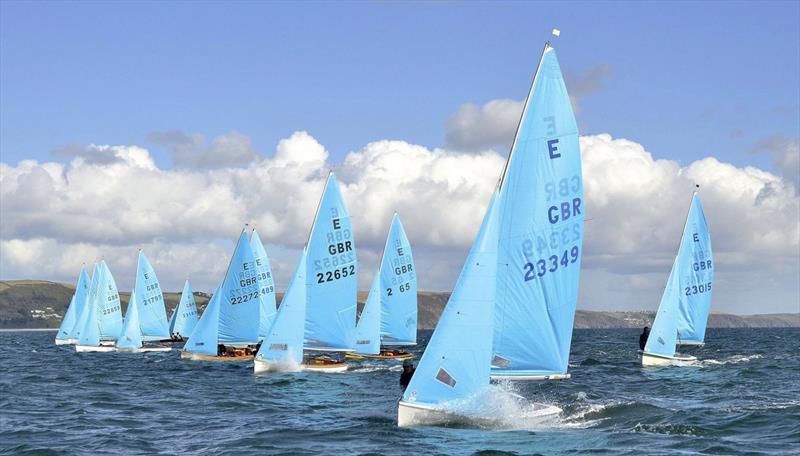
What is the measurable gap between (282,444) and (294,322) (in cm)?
2034

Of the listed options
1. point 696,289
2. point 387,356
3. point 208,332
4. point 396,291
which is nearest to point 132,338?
point 208,332

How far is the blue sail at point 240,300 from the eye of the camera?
5653cm

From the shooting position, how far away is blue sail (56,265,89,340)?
292 feet

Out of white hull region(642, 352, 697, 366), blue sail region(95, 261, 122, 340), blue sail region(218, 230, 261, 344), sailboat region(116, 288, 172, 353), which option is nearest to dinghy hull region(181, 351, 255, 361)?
blue sail region(218, 230, 261, 344)

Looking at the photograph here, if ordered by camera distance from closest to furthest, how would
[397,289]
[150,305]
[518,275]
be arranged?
[518,275]
[397,289]
[150,305]

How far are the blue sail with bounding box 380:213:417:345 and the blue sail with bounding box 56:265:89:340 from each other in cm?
4010

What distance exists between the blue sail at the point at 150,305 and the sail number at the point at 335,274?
36755 millimetres

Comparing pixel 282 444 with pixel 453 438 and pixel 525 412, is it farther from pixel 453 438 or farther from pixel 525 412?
pixel 525 412

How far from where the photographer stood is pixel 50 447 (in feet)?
73.6

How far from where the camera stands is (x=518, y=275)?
2366cm

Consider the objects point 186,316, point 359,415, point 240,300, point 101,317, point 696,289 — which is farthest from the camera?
point 186,316

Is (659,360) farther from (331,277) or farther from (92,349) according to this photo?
(92,349)

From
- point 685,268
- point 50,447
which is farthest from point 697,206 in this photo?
point 50,447

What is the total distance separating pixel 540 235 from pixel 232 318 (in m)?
36.7
